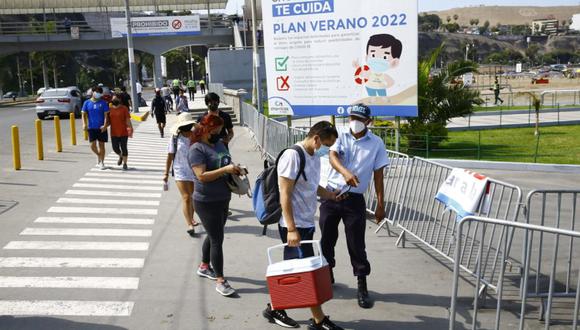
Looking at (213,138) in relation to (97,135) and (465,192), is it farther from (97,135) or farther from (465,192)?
(97,135)

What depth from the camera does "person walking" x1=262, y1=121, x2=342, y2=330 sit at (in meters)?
5.09

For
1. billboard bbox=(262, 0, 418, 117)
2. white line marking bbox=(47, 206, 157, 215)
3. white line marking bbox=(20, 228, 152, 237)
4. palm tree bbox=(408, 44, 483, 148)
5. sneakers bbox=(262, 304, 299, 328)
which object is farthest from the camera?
palm tree bbox=(408, 44, 483, 148)

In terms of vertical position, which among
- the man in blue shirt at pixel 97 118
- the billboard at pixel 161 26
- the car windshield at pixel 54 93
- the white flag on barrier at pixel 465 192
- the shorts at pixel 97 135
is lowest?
the white flag on barrier at pixel 465 192

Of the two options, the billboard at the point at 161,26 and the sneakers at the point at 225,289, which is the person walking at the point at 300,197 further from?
the billboard at the point at 161,26

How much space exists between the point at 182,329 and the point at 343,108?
23.1 feet

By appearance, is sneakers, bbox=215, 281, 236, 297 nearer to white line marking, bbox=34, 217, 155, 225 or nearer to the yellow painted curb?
white line marking, bbox=34, 217, 155, 225

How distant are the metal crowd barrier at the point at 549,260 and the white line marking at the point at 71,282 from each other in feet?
13.2

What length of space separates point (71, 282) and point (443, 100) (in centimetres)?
1485

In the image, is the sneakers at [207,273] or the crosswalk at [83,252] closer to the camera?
the crosswalk at [83,252]

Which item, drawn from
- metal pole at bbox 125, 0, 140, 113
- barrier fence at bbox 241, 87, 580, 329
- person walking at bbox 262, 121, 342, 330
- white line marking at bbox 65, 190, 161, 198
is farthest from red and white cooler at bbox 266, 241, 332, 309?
metal pole at bbox 125, 0, 140, 113

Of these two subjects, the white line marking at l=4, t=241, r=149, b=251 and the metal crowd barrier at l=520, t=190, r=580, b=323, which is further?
the white line marking at l=4, t=241, r=149, b=251

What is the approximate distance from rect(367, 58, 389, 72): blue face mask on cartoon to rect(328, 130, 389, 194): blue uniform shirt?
5092mm

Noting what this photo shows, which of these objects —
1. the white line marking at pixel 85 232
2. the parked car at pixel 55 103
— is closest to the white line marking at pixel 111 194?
the white line marking at pixel 85 232

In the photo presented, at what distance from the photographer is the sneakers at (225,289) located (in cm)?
614
